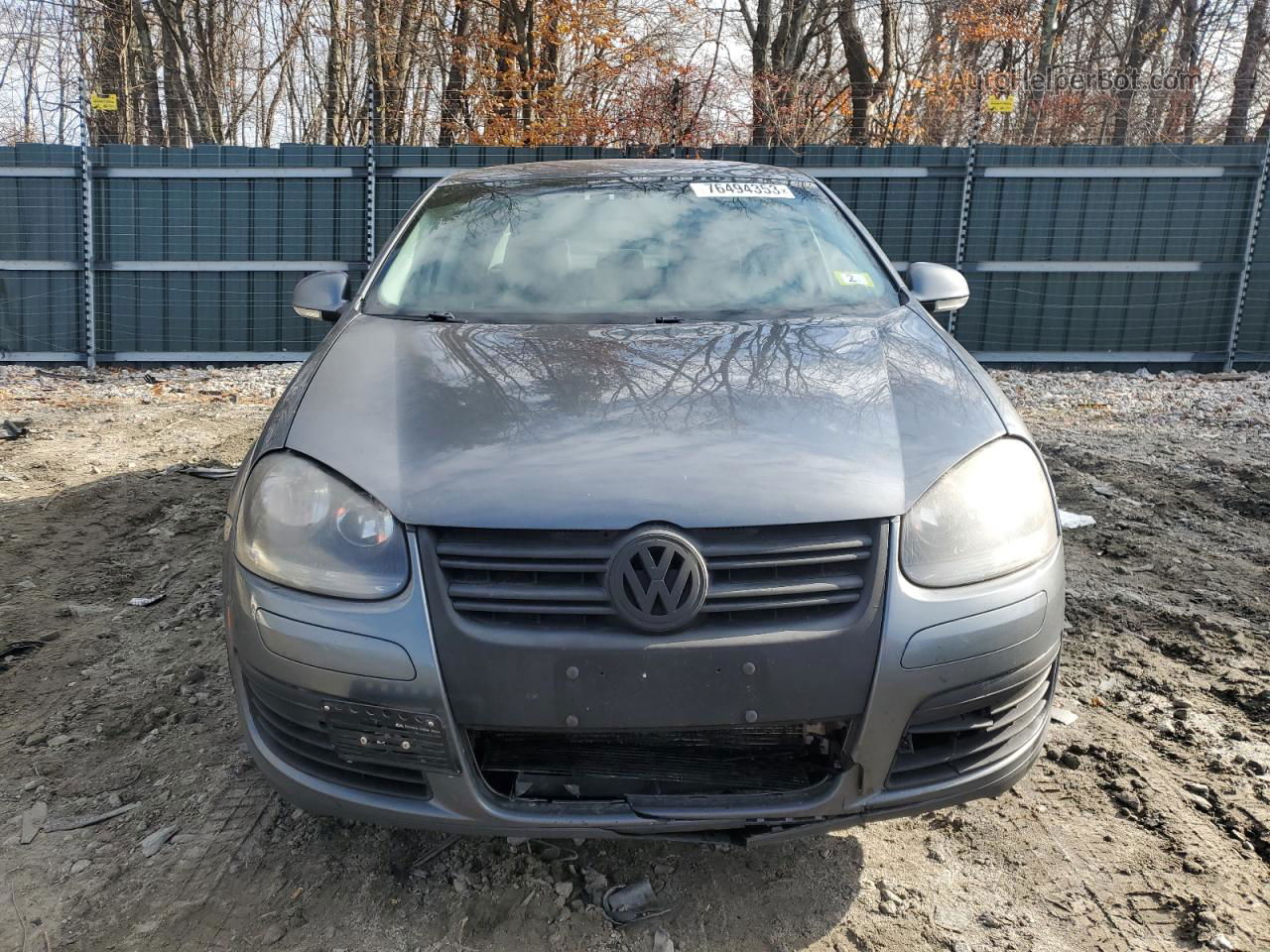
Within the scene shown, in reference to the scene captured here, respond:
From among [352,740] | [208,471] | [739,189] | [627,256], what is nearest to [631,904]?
[352,740]

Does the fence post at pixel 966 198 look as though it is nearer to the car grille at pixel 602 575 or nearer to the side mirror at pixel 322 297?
the side mirror at pixel 322 297

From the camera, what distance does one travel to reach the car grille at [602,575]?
170 centimetres

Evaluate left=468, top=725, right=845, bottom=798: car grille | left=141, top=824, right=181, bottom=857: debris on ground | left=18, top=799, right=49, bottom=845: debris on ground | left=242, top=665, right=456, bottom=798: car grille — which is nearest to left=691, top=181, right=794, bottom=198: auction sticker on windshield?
left=468, top=725, right=845, bottom=798: car grille

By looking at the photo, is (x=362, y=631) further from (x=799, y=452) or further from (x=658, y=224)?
(x=658, y=224)

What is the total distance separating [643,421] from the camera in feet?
6.45

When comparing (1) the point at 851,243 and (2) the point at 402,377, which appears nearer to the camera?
(2) the point at 402,377

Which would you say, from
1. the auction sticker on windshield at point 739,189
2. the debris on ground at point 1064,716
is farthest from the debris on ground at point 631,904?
the auction sticker on windshield at point 739,189

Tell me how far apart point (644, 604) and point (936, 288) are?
1988 mm

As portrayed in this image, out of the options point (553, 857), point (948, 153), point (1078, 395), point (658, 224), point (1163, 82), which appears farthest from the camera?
point (1163, 82)

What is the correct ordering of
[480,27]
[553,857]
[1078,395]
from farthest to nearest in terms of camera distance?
1. [480,27]
2. [1078,395]
3. [553,857]

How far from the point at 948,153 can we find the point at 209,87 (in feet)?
43.6

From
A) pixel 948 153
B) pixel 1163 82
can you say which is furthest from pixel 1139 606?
pixel 1163 82

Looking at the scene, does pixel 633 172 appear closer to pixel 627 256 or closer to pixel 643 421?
pixel 627 256

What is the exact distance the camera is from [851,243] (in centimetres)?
315
